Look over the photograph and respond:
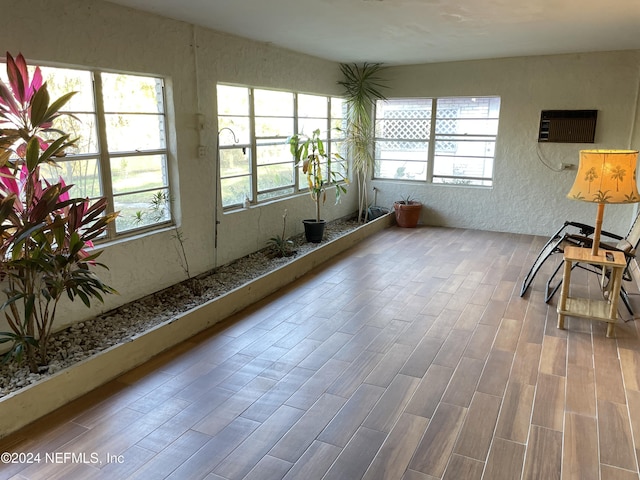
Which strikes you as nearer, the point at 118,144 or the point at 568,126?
the point at 118,144

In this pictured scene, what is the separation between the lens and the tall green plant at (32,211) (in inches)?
96.1

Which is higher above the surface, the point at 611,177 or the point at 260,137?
the point at 260,137

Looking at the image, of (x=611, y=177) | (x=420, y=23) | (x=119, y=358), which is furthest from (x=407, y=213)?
(x=119, y=358)

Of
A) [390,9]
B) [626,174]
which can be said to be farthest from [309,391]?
[390,9]

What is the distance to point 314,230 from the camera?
5961 mm

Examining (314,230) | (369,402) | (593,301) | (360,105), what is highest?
(360,105)

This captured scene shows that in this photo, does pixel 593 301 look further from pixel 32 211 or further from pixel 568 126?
pixel 32 211

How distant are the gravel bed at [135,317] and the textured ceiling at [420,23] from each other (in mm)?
2350

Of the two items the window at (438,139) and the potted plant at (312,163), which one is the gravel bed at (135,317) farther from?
the window at (438,139)

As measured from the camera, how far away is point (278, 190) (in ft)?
19.6

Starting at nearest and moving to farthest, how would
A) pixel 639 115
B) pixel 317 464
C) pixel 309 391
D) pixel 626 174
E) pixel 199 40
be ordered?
pixel 317 464 < pixel 309 391 < pixel 626 174 < pixel 199 40 < pixel 639 115

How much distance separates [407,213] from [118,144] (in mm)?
4571

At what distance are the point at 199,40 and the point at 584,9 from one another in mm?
3278

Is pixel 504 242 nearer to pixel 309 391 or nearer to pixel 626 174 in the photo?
pixel 626 174
